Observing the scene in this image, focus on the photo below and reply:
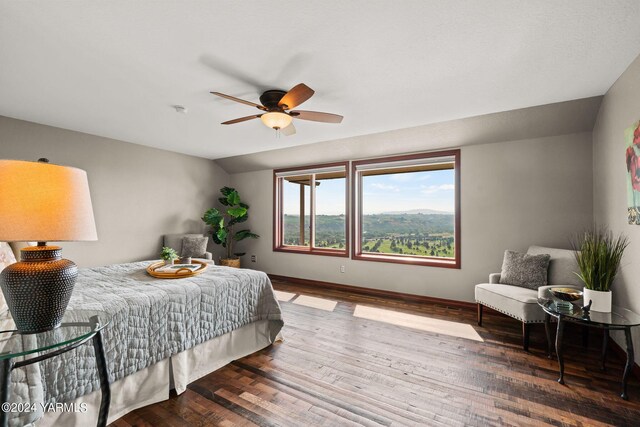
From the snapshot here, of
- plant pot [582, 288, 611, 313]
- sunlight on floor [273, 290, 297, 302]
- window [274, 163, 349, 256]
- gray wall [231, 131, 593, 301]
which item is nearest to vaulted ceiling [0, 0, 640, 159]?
gray wall [231, 131, 593, 301]

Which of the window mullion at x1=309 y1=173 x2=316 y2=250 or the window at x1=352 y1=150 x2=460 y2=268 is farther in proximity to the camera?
the window mullion at x1=309 y1=173 x2=316 y2=250

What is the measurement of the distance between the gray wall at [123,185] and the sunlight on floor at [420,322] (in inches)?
145

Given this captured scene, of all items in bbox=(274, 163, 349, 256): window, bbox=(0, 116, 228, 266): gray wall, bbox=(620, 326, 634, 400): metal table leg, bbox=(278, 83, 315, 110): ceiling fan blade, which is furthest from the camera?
bbox=(274, 163, 349, 256): window

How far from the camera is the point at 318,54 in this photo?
2045mm

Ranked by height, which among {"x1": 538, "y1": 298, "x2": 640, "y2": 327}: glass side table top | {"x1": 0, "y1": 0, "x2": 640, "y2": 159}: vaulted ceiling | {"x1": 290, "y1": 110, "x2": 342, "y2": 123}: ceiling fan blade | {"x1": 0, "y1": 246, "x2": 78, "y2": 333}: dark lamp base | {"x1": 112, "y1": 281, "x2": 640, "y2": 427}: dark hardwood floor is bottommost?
{"x1": 112, "y1": 281, "x2": 640, "y2": 427}: dark hardwood floor

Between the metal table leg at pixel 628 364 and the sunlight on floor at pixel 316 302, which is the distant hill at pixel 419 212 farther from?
the metal table leg at pixel 628 364

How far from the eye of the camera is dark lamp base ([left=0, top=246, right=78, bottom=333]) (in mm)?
1116

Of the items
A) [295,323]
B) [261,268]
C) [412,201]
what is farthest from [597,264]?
[261,268]

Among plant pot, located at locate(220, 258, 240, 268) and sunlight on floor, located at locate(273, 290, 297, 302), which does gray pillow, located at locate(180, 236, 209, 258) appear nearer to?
plant pot, located at locate(220, 258, 240, 268)

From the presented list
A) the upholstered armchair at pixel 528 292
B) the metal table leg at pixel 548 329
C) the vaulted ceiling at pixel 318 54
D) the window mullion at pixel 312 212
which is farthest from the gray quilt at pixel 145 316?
the window mullion at pixel 312 212

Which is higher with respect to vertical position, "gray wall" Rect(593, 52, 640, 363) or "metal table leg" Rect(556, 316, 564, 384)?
"gray wall" Rect(593, 52, 640, 363)

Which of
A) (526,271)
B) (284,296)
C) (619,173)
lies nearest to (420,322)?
(526,271)

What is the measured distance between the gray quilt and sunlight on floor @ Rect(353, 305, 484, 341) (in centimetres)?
134

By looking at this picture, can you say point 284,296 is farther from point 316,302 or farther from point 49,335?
point 49,335
